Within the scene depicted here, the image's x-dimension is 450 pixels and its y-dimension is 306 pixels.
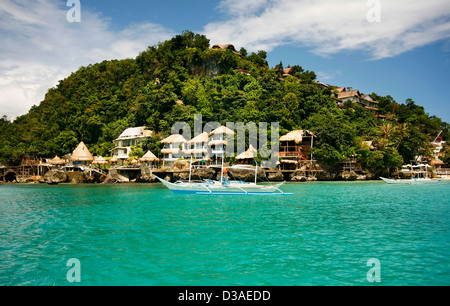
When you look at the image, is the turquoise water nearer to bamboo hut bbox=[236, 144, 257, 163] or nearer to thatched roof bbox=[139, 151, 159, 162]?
bamboo hut bbox=[236, 144, 257, 163]

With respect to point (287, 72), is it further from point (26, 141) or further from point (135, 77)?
point (26, 141)

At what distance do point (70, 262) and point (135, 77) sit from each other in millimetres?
71863

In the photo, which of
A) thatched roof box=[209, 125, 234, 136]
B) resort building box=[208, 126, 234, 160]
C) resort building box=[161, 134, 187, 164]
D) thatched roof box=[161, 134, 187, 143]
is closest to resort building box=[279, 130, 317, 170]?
thatched roof box=[209, 125, 234, 136]

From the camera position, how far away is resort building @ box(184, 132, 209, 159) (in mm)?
51250

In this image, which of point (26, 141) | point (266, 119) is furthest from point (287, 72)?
point (26, 141)

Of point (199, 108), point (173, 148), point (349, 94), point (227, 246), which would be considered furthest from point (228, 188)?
point (349, 94)

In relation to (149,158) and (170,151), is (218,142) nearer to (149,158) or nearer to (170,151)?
(170,151)

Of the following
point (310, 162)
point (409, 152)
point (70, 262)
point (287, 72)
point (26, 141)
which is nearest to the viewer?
point (70, 262)

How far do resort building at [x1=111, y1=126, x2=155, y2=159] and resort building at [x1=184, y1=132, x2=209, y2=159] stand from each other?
959 centimetres

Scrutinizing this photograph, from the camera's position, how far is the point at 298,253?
10.5 metres

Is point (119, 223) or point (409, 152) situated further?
point (409, 152)

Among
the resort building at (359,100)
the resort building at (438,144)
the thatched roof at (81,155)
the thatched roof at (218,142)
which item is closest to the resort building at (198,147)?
the thatched roof at (218,142)

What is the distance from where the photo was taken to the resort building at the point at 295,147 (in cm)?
4950
